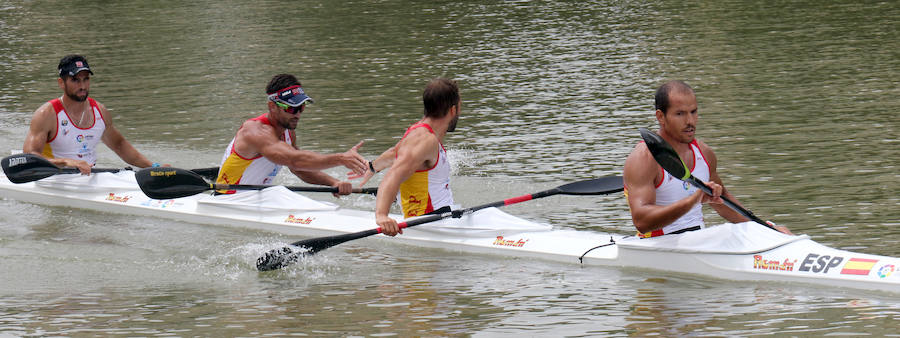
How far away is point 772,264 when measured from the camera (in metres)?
9.08

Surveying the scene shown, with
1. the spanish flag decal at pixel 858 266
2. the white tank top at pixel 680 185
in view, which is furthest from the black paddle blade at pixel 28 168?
the spanish flag decal at pixel 858 266

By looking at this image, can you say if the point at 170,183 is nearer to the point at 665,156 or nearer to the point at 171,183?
the point at 171,183

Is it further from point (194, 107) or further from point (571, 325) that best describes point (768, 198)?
point (194, 107)

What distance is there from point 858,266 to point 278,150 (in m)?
5.82

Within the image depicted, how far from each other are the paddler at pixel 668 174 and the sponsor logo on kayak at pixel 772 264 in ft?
1.82

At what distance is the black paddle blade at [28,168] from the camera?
1372cm

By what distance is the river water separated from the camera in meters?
8.96

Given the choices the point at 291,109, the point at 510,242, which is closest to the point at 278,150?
the point at 291,109

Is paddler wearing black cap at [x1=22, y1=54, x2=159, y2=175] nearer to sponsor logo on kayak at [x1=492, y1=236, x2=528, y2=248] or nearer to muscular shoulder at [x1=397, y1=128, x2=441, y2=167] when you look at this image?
muscular shoulder at [x1=397, y1=128, x2=441, y2=167]

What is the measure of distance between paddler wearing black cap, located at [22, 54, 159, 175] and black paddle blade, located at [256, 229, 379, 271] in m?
3.82

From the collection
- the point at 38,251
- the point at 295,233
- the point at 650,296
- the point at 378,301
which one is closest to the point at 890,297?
the point at 650,296

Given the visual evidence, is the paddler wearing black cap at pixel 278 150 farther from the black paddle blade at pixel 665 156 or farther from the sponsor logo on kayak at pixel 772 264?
the sponsor logo on kayak at pixel 772 264

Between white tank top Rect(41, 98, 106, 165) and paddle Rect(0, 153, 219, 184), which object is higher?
white tank top Rect(41, 98, 106, 165)

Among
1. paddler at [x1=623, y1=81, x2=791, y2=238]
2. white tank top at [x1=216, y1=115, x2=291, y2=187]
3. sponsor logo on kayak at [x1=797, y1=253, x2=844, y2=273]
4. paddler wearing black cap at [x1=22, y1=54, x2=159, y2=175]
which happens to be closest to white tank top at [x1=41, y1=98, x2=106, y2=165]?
paddler wearing black cap at [x1=22, y1=54, x2=159, y2=175]
